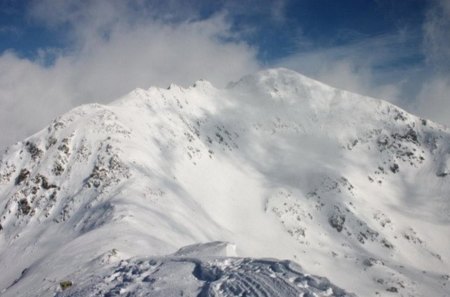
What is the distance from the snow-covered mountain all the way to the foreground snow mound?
0.07 meters

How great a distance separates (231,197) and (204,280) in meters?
83.3

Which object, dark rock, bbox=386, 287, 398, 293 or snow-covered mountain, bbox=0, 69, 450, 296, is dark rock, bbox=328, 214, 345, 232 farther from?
dark rock, bbox=386, 287, 398, 293

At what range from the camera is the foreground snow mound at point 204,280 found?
12.9 m

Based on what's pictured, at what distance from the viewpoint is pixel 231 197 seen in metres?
97.0

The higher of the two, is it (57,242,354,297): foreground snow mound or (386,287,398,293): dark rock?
(386,287,398,293): dark rock

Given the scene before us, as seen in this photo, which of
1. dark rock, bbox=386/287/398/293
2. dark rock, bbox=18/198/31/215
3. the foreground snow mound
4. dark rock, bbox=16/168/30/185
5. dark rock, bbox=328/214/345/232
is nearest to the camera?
the foreground snow mound

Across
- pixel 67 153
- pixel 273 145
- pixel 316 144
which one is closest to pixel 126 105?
pixel 67 153

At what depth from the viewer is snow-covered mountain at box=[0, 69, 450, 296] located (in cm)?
1712

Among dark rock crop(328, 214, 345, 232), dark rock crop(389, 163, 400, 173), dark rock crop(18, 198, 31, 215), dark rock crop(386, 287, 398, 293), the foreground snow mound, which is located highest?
dark rock crop(389, 163, 400, 173)

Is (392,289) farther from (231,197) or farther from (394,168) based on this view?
(394,168)

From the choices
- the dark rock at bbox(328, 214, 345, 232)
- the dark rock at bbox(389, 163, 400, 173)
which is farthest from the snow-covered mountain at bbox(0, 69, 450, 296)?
the dark rock at bbox(389, 163, 400, 173)

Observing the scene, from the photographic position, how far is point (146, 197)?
55125 mm

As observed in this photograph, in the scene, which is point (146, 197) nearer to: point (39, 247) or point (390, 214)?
point (39, 247)

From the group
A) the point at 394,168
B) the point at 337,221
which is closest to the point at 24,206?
the point at 337,221
